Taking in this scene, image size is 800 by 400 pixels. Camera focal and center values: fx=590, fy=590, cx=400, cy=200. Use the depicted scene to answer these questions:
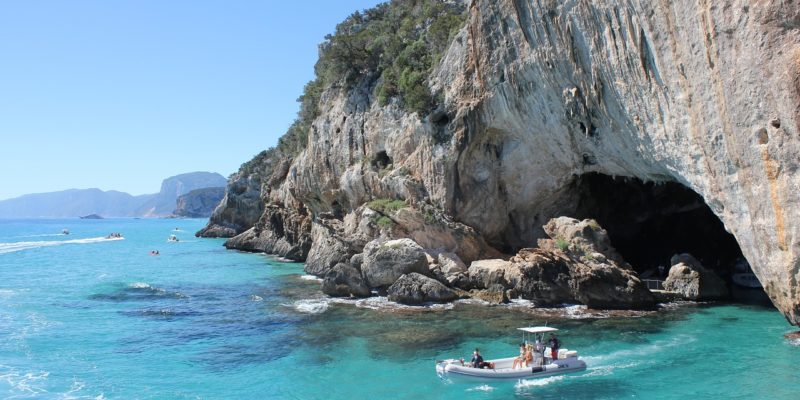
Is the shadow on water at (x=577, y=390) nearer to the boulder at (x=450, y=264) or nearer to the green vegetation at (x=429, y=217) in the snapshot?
the boulder at (x=450, y=264)

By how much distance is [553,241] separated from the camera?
92.1ft

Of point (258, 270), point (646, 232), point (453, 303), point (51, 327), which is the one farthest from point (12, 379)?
point (646, 232)

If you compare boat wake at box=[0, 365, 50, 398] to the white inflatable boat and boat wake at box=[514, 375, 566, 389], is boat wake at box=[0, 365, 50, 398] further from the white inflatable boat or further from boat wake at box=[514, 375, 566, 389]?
boat wake at box=[514, 375, 566, 389]

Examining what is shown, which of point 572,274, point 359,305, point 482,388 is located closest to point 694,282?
point 572,274

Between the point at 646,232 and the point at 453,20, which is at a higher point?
the point at 453,20

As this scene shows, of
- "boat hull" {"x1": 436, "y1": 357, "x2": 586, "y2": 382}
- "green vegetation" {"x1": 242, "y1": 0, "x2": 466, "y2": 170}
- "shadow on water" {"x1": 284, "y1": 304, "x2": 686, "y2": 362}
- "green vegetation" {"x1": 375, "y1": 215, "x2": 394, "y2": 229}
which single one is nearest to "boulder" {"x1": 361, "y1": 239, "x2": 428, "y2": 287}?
"green vegetation" {"x1": 375, "y1": 215, "x2": 394, "y2": 229}

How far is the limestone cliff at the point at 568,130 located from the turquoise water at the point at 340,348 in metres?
3.77

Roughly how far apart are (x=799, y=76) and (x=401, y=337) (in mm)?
14616

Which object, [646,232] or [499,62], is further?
[646,232]

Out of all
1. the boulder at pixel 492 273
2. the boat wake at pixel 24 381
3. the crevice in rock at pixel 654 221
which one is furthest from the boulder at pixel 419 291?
the boat wake at pixel 24 381

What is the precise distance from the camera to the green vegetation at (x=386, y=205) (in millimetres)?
33500

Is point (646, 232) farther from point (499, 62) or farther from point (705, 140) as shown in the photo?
point (705, 140)

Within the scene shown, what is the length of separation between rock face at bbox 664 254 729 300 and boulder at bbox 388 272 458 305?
10.5 m

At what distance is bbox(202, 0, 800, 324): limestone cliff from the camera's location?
1523 cm
